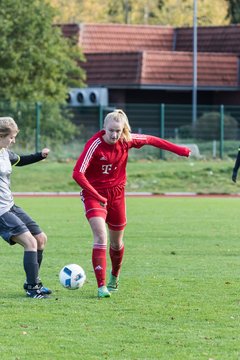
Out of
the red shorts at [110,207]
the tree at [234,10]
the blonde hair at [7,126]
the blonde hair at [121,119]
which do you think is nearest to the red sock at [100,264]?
the red shorts at [110,207]

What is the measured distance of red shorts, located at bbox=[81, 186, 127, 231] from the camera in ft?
35.2

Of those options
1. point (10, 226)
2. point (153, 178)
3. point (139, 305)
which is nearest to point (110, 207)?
point (10, 226)

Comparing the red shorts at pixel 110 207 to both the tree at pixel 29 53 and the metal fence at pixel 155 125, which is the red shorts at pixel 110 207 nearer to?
the metal fence at pixel 155 125

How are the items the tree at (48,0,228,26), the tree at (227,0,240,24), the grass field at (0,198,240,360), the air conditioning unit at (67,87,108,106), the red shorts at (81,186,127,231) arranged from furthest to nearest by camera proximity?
1. the tree at (48,0,228,26)
2. the tree at (227,0,240,24)
3. the air conditioning unit at (67,87,108,106)
4. the red shorts at (81,186,127,231)
5. the grass field at (0,198,240,360)

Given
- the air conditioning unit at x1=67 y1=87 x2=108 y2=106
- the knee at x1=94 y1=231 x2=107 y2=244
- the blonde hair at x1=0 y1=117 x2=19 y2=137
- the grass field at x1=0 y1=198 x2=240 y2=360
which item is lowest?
the air conditioning unit at x1=67 y1=87 x2=108 y2=106

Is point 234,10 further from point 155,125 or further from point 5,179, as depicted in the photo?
point 5,179

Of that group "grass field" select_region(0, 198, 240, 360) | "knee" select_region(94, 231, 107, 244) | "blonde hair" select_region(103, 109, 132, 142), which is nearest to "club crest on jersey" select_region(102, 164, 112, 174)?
"blonde hair" select_region(103, 109, 132, 142)

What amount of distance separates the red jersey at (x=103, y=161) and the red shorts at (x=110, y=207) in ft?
0.25

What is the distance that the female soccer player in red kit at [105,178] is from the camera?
10609 mm

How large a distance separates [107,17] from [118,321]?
230ft

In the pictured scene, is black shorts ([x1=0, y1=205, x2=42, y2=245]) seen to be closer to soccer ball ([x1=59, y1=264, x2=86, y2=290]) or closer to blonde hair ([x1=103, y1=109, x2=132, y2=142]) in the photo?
soccer ball ([x1=59, y1=264, x2=86, y2=290])

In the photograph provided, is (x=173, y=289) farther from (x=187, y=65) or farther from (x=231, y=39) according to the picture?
(x=231, y=39)

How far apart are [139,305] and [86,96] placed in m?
38.4

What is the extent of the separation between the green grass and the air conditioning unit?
12.6m
